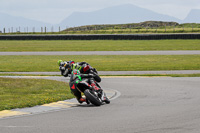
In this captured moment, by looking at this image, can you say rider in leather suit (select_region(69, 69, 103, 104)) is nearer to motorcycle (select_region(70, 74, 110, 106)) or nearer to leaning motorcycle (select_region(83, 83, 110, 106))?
motorcycle (select_region(70, 74, 110, 106))

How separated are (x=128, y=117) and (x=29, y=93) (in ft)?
20.4

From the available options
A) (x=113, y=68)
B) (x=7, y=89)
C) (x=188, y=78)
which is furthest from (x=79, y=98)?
(x=113, y=68)

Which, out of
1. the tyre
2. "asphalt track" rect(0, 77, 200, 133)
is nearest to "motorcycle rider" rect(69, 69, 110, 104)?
the tyre

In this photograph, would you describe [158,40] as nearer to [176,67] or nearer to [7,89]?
[176,67]

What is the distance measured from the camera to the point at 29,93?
1599cm

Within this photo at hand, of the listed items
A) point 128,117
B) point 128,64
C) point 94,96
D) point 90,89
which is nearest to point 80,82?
point 90,89

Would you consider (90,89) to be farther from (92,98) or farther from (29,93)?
(29,93)

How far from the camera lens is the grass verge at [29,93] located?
43.6ft

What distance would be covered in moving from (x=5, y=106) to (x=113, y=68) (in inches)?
670

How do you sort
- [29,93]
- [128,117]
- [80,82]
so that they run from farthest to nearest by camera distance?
[29,93], [80,82], [128,117]

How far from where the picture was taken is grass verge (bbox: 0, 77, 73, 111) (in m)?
13.3

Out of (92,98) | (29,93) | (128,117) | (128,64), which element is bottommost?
(128,64)

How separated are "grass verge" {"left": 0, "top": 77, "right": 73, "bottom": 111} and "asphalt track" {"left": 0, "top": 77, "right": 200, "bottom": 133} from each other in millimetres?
1570

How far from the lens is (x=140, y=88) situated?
17766mm
